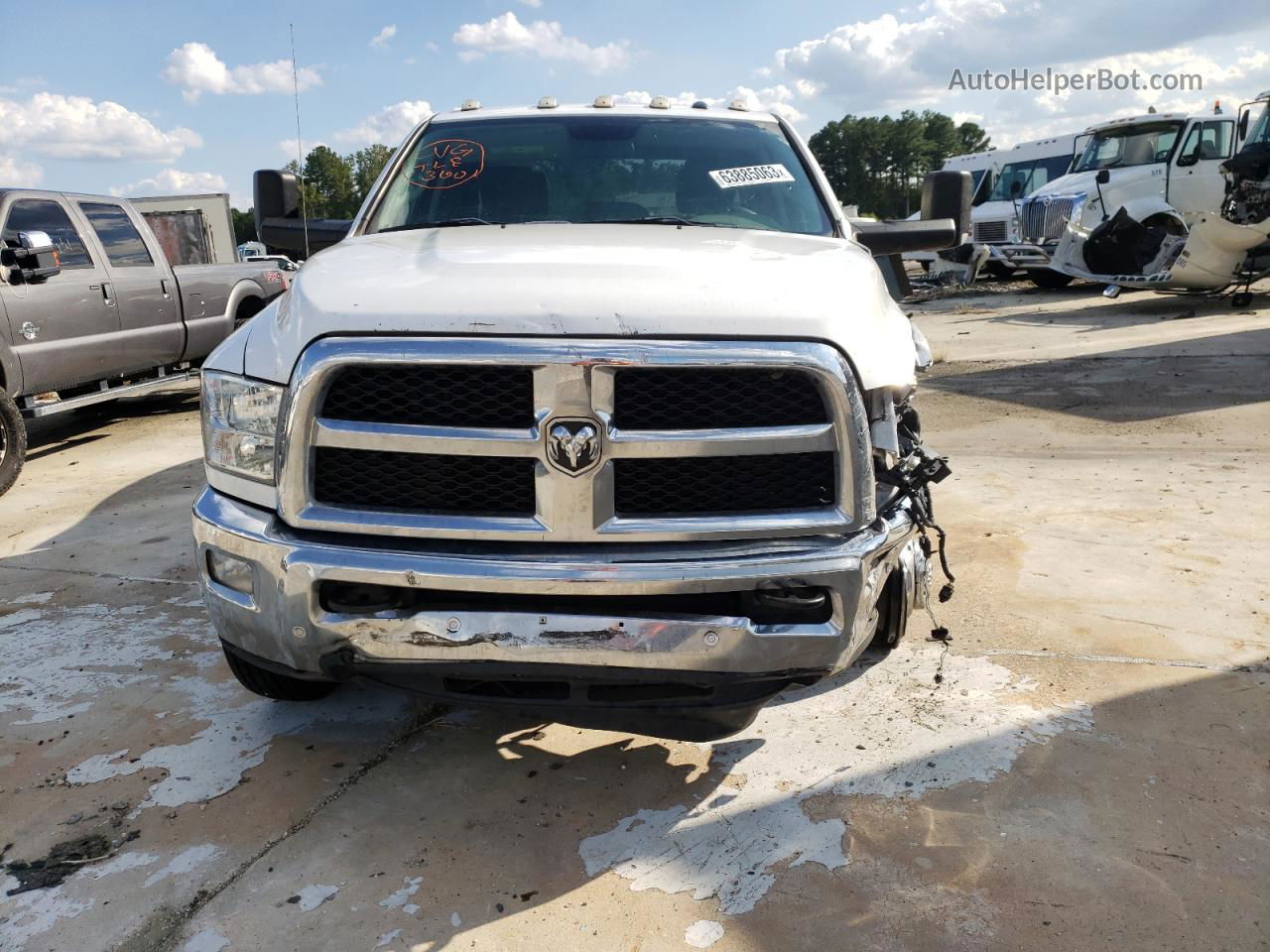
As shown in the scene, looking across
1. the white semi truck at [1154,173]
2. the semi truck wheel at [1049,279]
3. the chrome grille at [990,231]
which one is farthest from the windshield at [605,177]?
the chrome grille at [990,231]

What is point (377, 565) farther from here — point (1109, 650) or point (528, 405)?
point (1109, 650)

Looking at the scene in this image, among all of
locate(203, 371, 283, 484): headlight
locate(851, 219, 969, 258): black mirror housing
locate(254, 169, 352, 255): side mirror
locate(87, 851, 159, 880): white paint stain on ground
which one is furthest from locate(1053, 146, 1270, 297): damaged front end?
locate(87, 851, 159, 880): white paint stain on ground

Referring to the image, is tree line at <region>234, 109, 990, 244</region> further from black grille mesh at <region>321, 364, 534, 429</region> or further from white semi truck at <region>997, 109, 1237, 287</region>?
black grille mesh at <region>321, 364, 534, 429</region>

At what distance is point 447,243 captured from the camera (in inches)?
123

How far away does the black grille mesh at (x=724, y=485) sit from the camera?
2428 mm

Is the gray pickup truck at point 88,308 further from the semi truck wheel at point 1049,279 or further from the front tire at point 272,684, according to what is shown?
the semi truck wheel at point 1049,279

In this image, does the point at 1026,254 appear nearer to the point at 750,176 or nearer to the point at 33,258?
the point at 750,176

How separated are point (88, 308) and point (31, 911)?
6.24 metres

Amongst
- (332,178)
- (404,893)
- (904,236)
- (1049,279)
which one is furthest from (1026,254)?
(332,178)

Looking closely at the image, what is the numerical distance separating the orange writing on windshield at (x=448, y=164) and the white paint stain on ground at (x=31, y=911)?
2681 mm

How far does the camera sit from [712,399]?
7.86 feet

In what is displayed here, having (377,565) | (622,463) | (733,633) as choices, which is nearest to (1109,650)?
(733,633)

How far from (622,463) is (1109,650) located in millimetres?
2179

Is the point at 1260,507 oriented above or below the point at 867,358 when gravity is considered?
below
